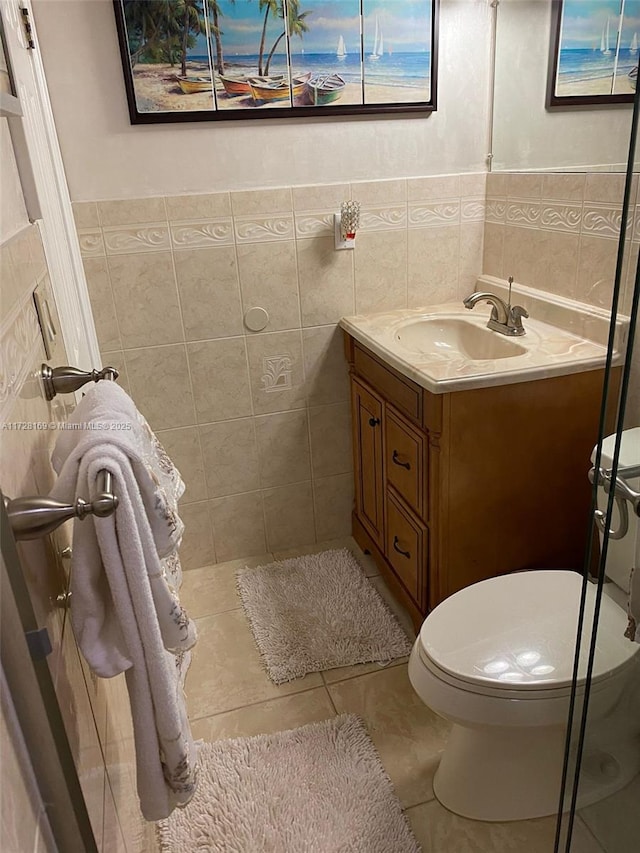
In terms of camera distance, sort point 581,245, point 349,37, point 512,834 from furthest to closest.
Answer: point 349,37 < point 581,245 < point 512,834

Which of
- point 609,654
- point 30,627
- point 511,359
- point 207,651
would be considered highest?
point 30,627

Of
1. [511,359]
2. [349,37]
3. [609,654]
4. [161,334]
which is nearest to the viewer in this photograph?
[609,654]

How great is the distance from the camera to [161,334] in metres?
2.15

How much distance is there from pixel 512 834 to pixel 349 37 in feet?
7.15

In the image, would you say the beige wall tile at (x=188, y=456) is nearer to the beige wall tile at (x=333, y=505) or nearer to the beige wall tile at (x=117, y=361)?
the beige wall tile at (x=117, y=361)

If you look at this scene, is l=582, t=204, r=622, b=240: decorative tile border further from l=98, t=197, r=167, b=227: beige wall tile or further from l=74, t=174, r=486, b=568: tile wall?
l=98, t=197, r=167, b=227: beige wall tile

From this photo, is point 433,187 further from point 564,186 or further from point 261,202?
point 261,202

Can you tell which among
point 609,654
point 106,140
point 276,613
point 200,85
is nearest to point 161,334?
point 106,140

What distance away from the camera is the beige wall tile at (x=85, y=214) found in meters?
1.96

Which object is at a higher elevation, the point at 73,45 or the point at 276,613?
the point at 73,45

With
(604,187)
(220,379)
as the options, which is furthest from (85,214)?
(604,187)

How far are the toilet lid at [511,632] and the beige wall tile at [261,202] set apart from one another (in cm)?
131

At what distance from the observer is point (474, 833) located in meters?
1.46

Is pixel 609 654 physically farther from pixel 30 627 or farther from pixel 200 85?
pixel 200 85
